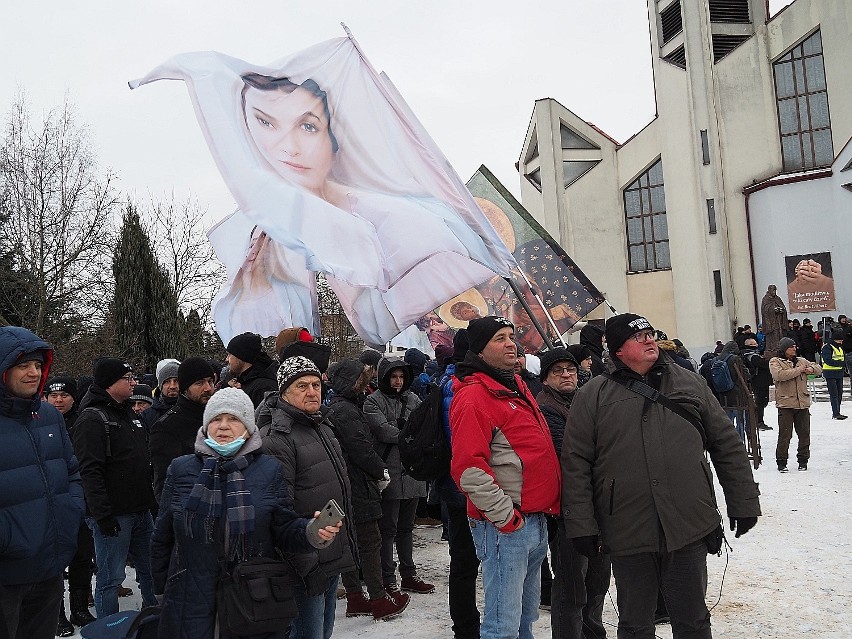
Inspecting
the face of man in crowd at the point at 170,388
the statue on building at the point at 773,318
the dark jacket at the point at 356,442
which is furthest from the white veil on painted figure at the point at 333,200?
the statue on building at the point at 773,318

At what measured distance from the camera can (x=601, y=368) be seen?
622 centimetres

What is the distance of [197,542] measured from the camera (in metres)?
3.27

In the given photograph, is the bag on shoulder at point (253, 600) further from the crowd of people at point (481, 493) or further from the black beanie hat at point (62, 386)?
the black beanie hat at point (62, 386)

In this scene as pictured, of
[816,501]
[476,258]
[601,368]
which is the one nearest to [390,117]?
[476,258]

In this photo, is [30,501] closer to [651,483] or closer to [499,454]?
[499,454]

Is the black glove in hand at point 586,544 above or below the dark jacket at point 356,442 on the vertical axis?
below

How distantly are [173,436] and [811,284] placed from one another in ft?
102

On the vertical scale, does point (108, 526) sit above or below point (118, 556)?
above

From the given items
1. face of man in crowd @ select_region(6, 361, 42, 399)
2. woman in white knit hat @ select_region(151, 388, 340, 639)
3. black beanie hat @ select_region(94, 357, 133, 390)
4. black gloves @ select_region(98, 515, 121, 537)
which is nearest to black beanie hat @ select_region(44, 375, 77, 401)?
black beanie hat @ select_region(94, 357, 133, 390)

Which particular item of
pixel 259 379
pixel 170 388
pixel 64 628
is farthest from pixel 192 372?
pixel 64 628

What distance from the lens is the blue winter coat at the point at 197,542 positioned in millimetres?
3236

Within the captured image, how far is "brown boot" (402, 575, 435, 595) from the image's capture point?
6160 mm

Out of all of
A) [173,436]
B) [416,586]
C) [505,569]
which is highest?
[173,436]

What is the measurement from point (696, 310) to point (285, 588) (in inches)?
1300
